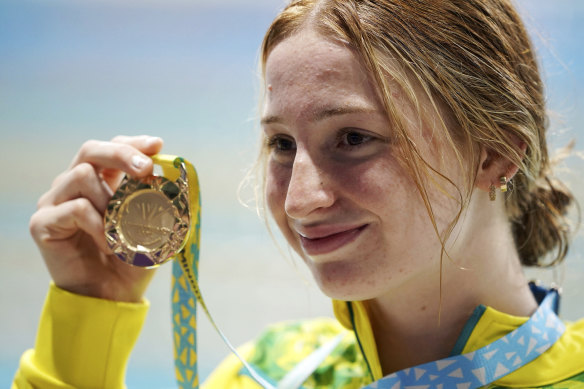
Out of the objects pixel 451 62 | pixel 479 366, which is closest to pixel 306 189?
pixel 451 62

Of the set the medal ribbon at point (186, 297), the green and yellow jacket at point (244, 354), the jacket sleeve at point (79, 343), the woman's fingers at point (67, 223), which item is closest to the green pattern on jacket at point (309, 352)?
the green and yellow jacket at point (244, 354)

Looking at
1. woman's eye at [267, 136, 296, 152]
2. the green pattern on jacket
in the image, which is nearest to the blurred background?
the green pattern on jacket

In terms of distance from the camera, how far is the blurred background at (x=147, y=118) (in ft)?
6.67

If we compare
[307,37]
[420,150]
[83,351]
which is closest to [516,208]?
[420,150]

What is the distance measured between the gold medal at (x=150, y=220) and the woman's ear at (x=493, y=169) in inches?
A: 20.2

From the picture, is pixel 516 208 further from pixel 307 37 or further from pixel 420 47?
pixel 307 37

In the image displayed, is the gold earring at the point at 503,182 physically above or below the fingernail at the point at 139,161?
below

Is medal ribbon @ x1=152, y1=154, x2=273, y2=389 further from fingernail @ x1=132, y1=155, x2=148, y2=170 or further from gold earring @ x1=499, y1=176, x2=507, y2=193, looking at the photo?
gold earring @ x1=499, y1=176, x2=507, y2=193

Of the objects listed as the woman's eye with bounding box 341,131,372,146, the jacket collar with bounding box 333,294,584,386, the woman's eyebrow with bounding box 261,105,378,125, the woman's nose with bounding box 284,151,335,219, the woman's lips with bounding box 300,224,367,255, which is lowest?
the jacket collar with bounding box 333,294,584,386

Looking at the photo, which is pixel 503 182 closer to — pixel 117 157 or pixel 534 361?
pixel 534 361

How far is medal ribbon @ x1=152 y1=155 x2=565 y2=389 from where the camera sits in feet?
3.63

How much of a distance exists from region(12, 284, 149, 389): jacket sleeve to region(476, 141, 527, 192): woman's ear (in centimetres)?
73

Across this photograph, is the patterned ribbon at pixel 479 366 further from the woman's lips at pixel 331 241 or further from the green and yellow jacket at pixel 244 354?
the woman's lips at pixel 331 241

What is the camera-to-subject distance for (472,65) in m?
1.04
